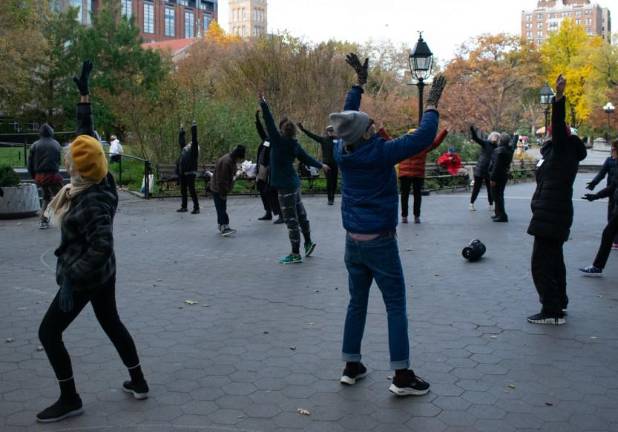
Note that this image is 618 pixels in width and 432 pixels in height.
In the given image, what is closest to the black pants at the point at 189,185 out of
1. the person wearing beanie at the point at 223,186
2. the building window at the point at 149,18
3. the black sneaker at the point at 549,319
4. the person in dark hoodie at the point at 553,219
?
the person wearing beanie at the point at 223,186

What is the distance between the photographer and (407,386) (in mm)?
4438

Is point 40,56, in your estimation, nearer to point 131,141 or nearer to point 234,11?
point 131,141

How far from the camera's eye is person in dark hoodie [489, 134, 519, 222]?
13.6 meters

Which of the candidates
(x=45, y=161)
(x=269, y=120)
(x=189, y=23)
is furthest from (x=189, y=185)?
(x=189, y=23)

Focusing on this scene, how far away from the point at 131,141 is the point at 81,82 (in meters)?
18.8

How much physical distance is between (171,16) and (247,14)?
30.1m

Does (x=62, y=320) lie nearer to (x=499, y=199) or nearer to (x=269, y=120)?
(x=269, y=120)

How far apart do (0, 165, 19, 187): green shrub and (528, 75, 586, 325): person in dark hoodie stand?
11.4m

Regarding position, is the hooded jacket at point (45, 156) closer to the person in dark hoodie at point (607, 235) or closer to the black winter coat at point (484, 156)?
the black winter coat at point (484, 156)

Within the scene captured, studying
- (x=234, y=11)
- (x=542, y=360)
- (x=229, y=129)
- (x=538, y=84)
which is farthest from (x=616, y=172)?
(x=234, y=11)

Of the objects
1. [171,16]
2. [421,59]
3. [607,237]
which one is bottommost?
[607,237]

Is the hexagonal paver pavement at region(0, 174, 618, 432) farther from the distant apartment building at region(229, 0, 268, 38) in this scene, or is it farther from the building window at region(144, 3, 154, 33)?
the distant apartment building at region(229, 0, 268, 38)

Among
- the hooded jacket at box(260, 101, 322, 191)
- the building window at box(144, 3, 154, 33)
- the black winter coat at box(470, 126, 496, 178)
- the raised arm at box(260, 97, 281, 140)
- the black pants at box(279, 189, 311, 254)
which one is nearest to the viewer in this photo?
the raised arm at box(260, 97, 281, 140)

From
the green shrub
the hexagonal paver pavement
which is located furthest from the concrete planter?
the hexagonal paver pavement
